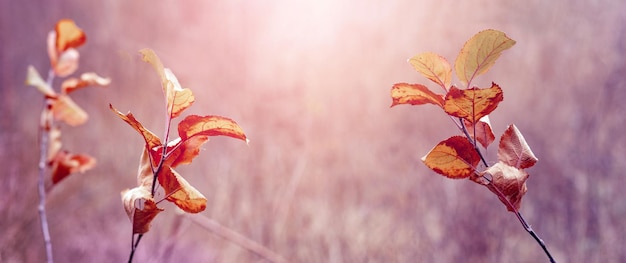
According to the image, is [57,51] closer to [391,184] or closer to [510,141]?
[510,141]

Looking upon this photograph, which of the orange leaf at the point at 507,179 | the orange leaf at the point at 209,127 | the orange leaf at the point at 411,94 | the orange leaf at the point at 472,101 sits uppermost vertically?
the orange leaf at the point at 209,127

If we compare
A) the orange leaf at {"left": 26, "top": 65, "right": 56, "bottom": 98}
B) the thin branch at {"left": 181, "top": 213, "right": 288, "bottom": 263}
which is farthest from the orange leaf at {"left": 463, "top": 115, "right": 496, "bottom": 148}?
the orange leaf at {"left": 26, "top": 65, "right": 56, "bottom": 98}

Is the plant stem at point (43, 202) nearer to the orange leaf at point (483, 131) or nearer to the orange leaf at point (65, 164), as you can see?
the orange leaf at point (65, 164)

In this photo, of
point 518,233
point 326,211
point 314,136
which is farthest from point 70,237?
point 518,233

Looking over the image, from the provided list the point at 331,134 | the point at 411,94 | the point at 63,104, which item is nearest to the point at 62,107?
the point at 63,104

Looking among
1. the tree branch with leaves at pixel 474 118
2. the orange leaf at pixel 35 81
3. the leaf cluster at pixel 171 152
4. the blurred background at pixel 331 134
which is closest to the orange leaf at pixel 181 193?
the leaf cluster at pixel 171 152

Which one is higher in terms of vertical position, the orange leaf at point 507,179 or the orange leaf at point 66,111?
the orange leaf at point 66,111
